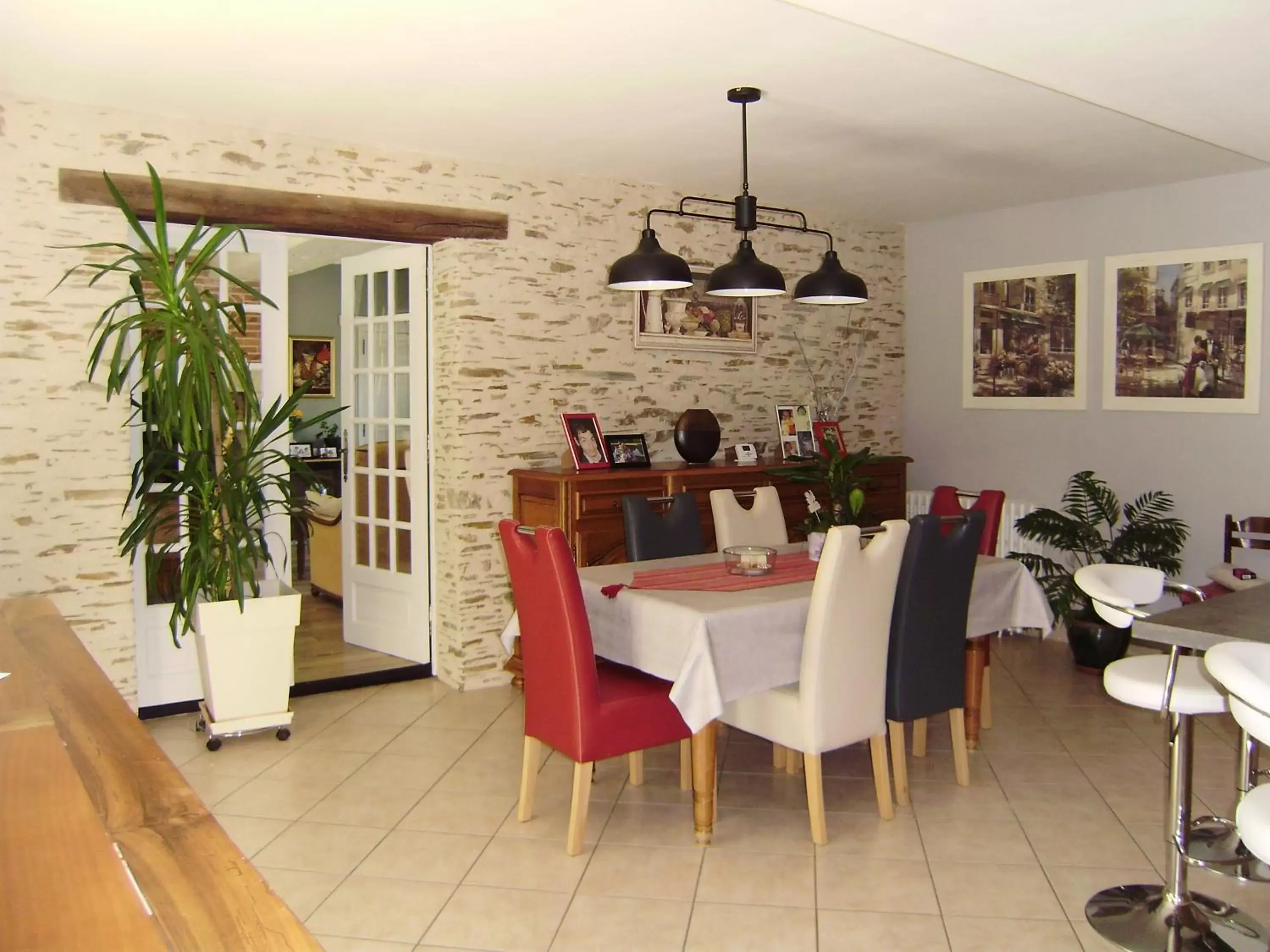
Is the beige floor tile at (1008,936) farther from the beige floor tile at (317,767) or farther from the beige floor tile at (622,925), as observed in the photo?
the beige floor tile at (317,767)

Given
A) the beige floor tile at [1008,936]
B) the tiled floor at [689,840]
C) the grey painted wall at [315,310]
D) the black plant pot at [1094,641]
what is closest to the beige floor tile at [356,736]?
the tiled floor at [689,840]

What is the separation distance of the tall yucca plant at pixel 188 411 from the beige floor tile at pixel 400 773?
34.6 inches

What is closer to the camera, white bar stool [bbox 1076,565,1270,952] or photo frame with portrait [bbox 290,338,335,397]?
white bar stool [bbox 1076,565,1270,952]

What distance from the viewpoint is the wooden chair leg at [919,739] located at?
4258 millimetres

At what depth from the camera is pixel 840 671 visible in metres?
3.41

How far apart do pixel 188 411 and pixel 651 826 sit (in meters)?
2.40

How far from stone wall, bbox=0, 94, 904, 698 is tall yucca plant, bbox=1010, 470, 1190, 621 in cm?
163

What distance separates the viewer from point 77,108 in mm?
4242

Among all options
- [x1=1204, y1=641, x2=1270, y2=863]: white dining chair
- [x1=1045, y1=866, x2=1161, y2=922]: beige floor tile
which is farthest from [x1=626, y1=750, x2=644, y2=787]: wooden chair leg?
[x1=1204, y1=641, x2=1270, y2=863]: white dining chair

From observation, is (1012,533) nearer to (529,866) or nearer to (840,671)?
(840,671)

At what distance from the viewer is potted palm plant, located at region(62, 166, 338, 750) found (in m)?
4.07

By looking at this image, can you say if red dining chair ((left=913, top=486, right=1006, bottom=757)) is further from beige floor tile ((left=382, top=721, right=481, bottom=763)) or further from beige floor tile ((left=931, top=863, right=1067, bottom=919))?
beige floor tile ((left=382, top=721, right=481, bottom=763))

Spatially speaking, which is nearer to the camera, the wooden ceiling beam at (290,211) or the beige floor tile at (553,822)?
the beige floor tile at (553,822)

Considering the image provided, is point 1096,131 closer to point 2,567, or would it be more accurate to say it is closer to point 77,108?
point 77,108
